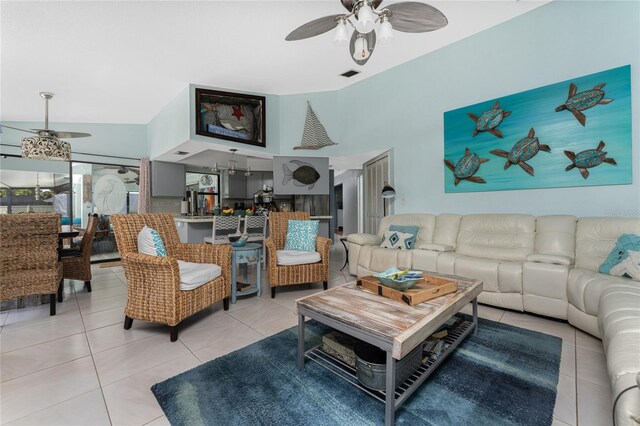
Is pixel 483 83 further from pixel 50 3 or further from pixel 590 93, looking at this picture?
pixel 50 3

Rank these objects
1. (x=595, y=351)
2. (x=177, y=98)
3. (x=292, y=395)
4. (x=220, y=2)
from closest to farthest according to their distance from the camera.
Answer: (x=292, y=395) → (x=595, y=351) → (x=220, y=2) → (x=177, y=98)

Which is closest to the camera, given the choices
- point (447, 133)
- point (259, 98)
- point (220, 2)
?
point (220, 2)

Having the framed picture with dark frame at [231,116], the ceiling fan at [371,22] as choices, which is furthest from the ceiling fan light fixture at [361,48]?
the framed picture with dark frame at [231,116]

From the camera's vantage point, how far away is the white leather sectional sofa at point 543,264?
4.93 ft

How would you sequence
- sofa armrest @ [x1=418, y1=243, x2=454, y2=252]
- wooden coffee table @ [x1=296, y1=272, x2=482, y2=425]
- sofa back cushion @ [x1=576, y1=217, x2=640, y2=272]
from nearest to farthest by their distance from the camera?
wooden coffee table @ [x1=296, y1=272, x2=482, y2=425] → sofa back cushion @ [x1=576, y1=217, x2=640, y2=272] → sofa armrest @ [x1=418, y1=243, x2=454, y2=252]

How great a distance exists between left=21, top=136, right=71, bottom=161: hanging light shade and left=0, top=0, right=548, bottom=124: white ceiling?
0.86 metres

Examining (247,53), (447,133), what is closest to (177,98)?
(247,53)

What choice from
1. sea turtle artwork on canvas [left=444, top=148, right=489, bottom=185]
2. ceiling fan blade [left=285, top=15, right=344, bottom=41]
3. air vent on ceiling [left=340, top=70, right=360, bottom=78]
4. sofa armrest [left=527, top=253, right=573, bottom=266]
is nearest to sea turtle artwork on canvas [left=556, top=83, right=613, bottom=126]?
sea turtle artwork on canvas [left=444, top=148, right=489, bottom=185]

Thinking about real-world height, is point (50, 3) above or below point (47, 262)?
above

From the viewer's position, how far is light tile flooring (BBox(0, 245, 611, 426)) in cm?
140

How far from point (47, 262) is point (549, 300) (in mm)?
4802

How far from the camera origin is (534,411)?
138 centimetres

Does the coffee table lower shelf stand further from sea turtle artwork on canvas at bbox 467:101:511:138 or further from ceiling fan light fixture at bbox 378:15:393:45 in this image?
sea turtle artwork on canvas at bbox 467:101:511:138

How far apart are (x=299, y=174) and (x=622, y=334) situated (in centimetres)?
464
